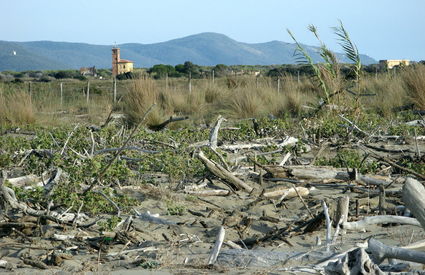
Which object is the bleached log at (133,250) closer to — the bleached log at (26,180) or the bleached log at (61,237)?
the bleached log at (61,237)

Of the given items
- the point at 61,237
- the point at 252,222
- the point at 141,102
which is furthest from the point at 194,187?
the point at 141,102

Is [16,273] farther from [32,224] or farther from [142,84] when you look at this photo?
[142,84]

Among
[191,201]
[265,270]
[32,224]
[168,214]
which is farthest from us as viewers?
[191,201]

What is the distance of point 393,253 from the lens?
Result: 2828 mm

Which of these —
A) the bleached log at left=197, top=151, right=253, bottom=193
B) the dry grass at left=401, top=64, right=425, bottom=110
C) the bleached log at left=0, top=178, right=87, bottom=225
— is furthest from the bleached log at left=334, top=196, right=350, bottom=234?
the dry grass at left=401, top=64, right=425, bottom=110

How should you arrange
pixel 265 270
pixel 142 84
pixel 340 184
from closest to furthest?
pixel 265 270 < pixel 340 184 < pixel 142 84

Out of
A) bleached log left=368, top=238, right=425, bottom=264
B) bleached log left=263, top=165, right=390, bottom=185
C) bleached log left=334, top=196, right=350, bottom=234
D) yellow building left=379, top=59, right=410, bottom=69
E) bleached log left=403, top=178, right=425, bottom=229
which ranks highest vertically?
yellow building left=379, top=59, right=410, bottom=69

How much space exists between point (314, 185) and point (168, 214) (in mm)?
1545

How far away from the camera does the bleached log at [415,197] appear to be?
2777 millimetres

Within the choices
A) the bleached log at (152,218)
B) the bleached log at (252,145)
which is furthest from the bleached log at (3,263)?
the bleached log at (252,145)

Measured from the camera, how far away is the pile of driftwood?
3027 mm

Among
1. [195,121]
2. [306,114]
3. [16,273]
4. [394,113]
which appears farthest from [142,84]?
[16,273]

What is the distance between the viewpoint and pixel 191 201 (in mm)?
5352

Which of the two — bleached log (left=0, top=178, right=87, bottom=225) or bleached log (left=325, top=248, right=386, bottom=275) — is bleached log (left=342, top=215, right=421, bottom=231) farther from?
bleached log (left=0, top=178, right=87, bottom=225)
